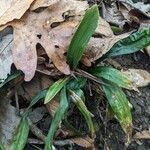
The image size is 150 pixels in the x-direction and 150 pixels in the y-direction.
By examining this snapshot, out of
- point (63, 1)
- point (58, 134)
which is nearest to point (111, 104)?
point (58, 134)

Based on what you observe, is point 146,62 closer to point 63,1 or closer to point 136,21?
point 136,21

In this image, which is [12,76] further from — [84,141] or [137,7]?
[137,7]

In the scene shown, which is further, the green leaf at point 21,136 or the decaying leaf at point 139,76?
the decaying leaf at point 139,76

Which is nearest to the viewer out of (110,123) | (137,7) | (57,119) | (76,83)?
(57,119)

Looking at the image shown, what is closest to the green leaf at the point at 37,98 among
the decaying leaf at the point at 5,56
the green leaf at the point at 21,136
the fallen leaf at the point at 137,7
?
the green leaf at the point at 21,136

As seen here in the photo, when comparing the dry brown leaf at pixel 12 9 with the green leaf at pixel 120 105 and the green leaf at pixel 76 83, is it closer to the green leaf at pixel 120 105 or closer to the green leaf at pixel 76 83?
the green leaf at pixel 76 83

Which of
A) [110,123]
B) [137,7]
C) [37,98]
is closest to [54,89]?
[37,98]
